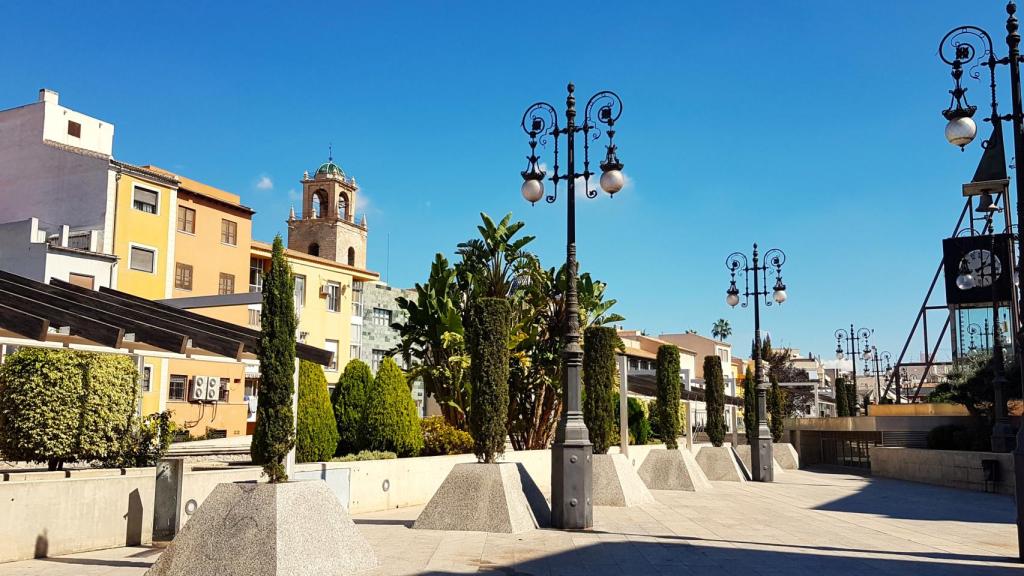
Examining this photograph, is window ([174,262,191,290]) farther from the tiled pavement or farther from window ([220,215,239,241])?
the tiled pavement

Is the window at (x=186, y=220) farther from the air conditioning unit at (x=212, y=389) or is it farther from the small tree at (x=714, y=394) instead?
the small tree at (x=714, y=394)

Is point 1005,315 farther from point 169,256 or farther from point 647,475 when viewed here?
point 169,256

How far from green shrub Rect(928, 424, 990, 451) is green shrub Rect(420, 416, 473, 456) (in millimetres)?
17327

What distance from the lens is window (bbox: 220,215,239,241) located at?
37.1m

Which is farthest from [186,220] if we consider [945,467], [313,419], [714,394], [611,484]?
Result: [945,467]

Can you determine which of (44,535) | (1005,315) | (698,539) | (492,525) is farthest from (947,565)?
(1005,315)

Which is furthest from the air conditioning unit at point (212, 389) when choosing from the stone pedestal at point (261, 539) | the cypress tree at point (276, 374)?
the stone pedestal at point (261, 539)

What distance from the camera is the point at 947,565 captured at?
943 centimetres

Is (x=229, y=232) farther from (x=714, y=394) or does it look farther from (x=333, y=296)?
(x=714, y=394)

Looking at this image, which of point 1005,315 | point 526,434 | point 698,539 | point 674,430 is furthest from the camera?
point 1005,315

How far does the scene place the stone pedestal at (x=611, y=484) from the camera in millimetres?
15352

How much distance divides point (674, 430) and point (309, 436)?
33.5ft

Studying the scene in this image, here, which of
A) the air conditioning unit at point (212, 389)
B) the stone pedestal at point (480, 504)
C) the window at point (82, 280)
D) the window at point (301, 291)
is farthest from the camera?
the window at point (301, 291)

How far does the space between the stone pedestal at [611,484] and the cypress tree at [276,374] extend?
8.02 m
